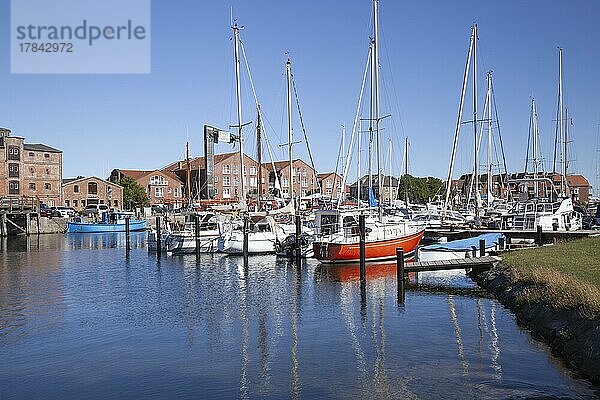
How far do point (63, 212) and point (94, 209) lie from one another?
9.41 metres

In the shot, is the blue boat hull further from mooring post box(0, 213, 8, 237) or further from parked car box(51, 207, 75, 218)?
mooring post box(0, 213, 8, 237)

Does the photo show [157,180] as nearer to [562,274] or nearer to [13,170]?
[13,170]

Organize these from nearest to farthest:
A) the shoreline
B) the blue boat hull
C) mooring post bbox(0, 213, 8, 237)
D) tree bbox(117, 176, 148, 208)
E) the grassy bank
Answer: the shoreline, the grassy bank, mooring post bbox(0, 213, 8, 237), the blue boat hull, tree bbox(117, 176, 148, 208)

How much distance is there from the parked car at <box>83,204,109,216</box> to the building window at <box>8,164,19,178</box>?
13.1m

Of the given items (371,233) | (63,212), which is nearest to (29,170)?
(63,212)

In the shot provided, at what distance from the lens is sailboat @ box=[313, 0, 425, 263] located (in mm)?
40375

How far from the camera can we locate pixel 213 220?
5566cm

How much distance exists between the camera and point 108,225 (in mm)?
98438

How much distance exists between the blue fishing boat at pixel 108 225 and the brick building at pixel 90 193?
18.1 m

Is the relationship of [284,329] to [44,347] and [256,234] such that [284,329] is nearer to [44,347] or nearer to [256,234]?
[44,347]

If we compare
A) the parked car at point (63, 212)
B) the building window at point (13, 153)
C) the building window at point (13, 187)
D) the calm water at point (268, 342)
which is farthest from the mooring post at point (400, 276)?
the building window at point (13, 187)

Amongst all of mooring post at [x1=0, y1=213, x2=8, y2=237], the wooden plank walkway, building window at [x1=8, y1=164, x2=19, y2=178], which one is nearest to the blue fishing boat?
mooring post at [x1=0, y1=213, x2=8, y2=237]

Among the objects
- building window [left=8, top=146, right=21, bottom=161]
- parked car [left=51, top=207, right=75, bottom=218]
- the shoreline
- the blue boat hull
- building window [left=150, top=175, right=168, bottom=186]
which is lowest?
the shoreline

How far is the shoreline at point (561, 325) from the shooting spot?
1537cm
